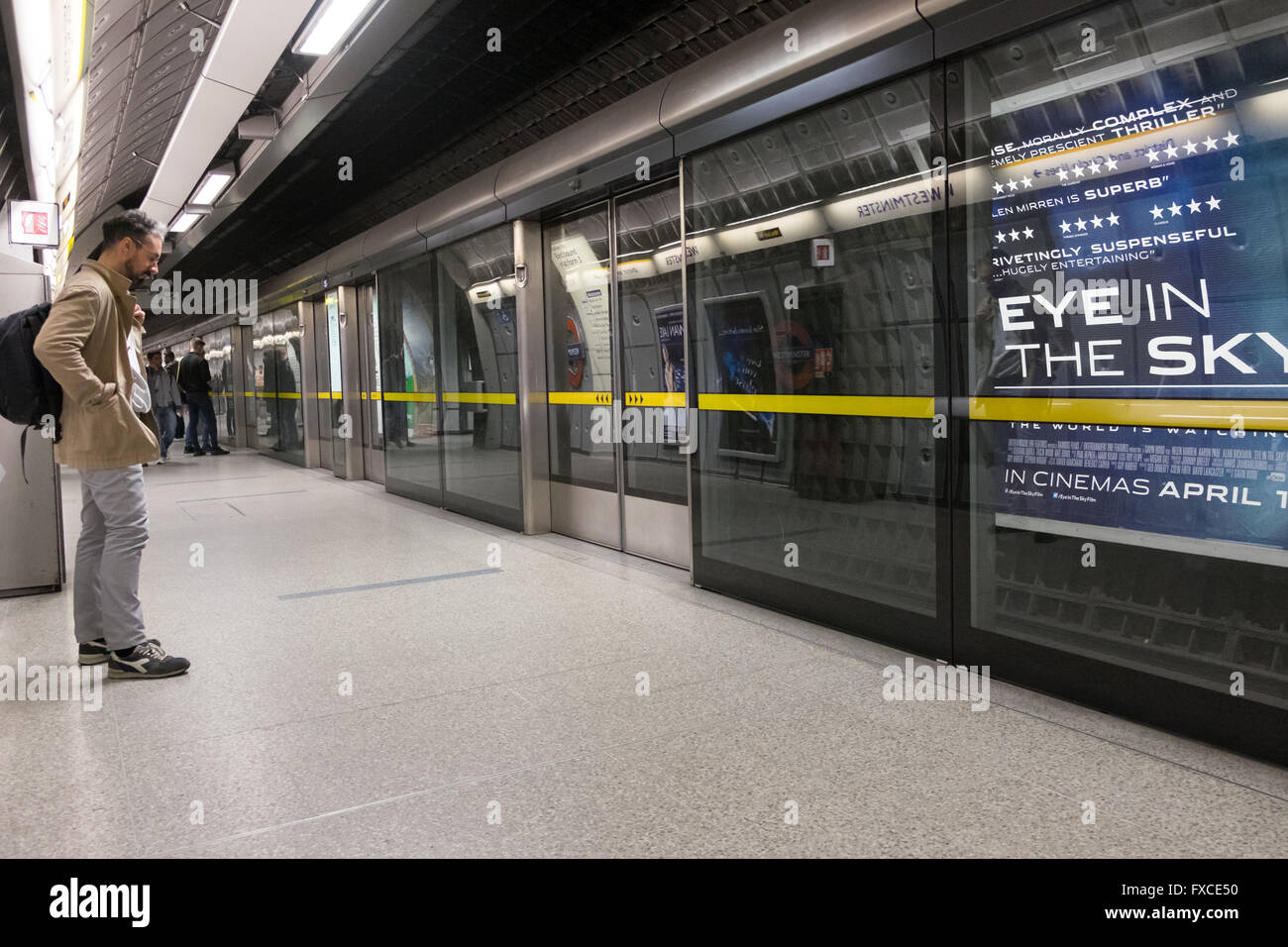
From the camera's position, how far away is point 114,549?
380 centimetres

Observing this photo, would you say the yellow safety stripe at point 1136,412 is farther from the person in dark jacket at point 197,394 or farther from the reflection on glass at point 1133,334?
the person in dark jacket at point 197,394

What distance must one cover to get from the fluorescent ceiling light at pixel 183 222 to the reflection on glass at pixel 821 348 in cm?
924

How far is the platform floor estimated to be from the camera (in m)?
2.45

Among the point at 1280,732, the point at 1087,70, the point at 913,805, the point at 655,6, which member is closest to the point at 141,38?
the point at 655,6

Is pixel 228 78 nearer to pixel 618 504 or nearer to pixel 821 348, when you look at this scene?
pixel 618 504

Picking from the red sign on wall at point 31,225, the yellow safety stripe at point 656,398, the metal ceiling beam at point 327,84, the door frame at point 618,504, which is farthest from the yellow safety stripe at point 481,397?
the red sign on wall at point 31,225

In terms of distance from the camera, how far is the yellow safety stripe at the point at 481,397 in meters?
7.58

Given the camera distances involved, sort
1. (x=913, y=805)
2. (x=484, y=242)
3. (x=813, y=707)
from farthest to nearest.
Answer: (x=484, y=242) < (x=813, y=707) < (x=913, y=805)

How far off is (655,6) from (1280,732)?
4.92 m

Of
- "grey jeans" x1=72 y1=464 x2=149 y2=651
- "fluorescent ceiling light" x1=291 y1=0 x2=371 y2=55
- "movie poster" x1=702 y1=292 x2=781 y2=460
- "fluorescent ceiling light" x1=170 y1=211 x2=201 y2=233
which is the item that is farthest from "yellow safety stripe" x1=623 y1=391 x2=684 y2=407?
"fluorescent ceiling light" x1=170 y1=211 x2=201 y2=233

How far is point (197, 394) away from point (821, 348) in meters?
14.4

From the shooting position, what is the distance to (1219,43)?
2.80m

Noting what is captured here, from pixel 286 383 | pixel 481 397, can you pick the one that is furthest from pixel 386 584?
pixel 286 383
